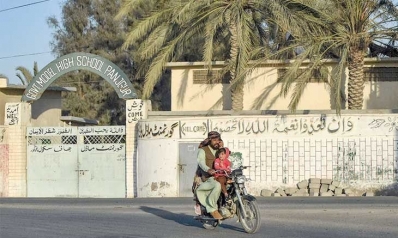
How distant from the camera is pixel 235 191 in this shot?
41.6ft

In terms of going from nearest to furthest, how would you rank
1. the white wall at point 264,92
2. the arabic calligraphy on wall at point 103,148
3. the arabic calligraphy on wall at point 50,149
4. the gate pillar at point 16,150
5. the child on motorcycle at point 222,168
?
the child on motorcycle at point 222,168 → the arabic calligraphy on wall at point 103,148 → the arabic calligraphy on wall at point 50,149 → the gate pillar at point 16,150 → the white wall at point 264,92

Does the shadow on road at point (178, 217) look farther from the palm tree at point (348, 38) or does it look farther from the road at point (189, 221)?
the palm tree at point (348, 38)

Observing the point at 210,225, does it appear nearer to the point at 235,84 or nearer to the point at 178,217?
the point at 178,217

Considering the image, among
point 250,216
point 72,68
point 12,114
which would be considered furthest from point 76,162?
point 250,216

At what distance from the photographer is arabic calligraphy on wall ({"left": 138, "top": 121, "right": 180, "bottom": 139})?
25.9m

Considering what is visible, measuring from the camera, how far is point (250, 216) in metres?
12.4

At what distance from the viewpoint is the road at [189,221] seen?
12878mm

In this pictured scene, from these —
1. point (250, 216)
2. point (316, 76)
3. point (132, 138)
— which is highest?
point (316, 76)

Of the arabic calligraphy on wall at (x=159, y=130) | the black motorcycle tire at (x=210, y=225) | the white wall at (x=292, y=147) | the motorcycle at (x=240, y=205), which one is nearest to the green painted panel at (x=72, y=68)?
the arabic calligraphy on wall at (x=159, y=130)

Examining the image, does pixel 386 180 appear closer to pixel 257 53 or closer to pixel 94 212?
Answer: pixel 257 53

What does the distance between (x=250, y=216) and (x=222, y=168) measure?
3.30ft

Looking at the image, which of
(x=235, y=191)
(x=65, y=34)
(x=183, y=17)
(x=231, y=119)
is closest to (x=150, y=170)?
(x=231, y=119)

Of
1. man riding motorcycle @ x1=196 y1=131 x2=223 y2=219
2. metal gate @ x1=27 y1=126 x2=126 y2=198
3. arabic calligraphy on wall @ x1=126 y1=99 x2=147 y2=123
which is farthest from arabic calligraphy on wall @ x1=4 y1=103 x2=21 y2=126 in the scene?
man riding motorcycle @ x1=196 y1=131 x2=223 y2=219

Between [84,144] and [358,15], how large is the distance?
10777 millimetres
